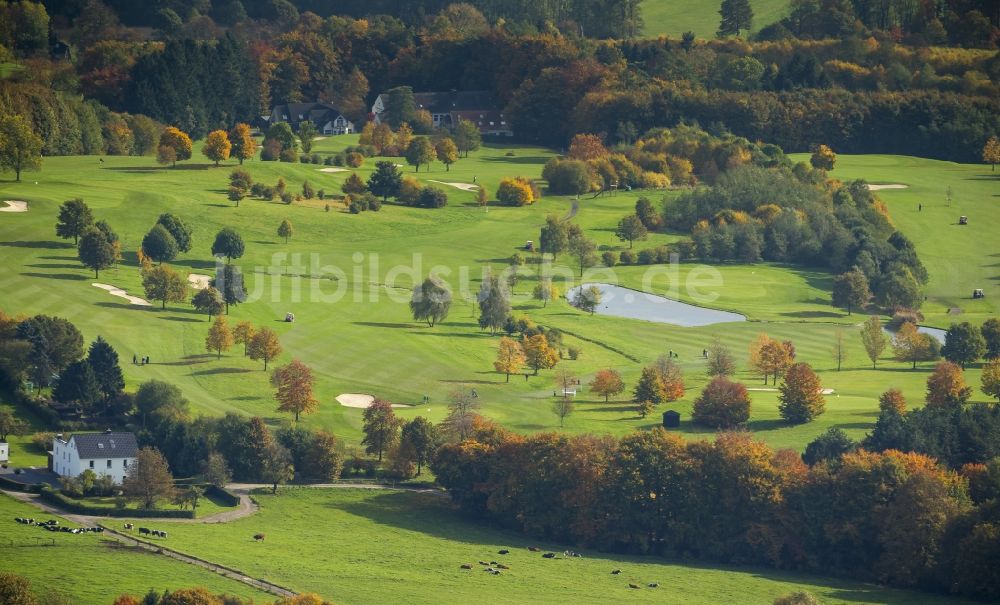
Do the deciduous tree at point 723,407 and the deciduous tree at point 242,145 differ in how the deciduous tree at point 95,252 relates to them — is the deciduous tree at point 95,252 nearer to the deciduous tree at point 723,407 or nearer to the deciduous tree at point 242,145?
the deciduous tree at point 242,145

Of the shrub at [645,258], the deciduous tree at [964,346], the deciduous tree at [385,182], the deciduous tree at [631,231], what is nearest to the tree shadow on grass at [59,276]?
the deciduous tree at [385,182]

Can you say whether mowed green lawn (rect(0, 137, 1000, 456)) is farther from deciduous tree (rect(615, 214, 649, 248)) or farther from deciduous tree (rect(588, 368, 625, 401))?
deciduous tree (rect(615, 214, 649, 248))

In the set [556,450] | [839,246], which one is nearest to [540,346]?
[556,450]

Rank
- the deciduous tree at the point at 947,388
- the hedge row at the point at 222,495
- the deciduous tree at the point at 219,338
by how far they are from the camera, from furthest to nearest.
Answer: the deciduous tree at the point at 219,338 < the deciduous tree at the point at 947,388 < the hedge row at the point at 222,495

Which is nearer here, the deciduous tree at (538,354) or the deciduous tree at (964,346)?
the deciduous tree at (538,354)

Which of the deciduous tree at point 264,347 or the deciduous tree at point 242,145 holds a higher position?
the deciduous tree at point 242,145

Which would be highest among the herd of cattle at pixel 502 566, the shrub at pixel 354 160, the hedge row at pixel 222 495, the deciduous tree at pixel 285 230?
the shrub at pixel 354 160

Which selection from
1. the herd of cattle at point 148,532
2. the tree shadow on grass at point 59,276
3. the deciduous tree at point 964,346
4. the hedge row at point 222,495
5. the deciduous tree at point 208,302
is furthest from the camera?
the tree shadow on grass at point 59,276
